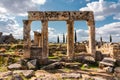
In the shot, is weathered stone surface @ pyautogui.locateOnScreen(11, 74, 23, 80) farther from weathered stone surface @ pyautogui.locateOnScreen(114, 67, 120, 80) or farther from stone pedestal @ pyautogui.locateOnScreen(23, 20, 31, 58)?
weathered stone surface @ pyautogui.locateOnScreen(114, 67, 120, 80)

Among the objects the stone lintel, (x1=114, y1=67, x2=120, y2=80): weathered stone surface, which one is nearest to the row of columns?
the stone lintel

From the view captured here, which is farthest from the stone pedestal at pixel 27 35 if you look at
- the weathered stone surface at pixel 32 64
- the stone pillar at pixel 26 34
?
the weathered stone surface at pixel 32 64

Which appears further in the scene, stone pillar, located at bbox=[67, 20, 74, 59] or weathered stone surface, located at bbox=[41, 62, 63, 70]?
stone pillar, located at bbox=[67, 20, 74, 59]

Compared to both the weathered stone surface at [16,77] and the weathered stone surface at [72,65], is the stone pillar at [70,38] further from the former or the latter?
the weathered stone surface at [16,77]

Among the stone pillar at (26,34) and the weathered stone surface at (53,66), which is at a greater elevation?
the stone pillar at (26,34)

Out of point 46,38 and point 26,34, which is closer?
point 26,34

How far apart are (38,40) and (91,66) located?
15.0 metres

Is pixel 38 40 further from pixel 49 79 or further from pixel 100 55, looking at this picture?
pixel 49 79

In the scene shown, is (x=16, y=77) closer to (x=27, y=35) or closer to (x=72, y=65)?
(x=72, y=65)

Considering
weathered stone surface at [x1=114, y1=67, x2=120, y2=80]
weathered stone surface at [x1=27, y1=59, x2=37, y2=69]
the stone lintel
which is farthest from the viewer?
the stone lintel

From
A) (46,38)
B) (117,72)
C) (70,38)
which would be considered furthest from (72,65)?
(46,38)

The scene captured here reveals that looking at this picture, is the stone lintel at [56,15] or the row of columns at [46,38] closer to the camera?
the row of columns at [46,38]

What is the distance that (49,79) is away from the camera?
15531 mm

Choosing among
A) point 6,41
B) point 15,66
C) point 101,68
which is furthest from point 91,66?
point 6,41
